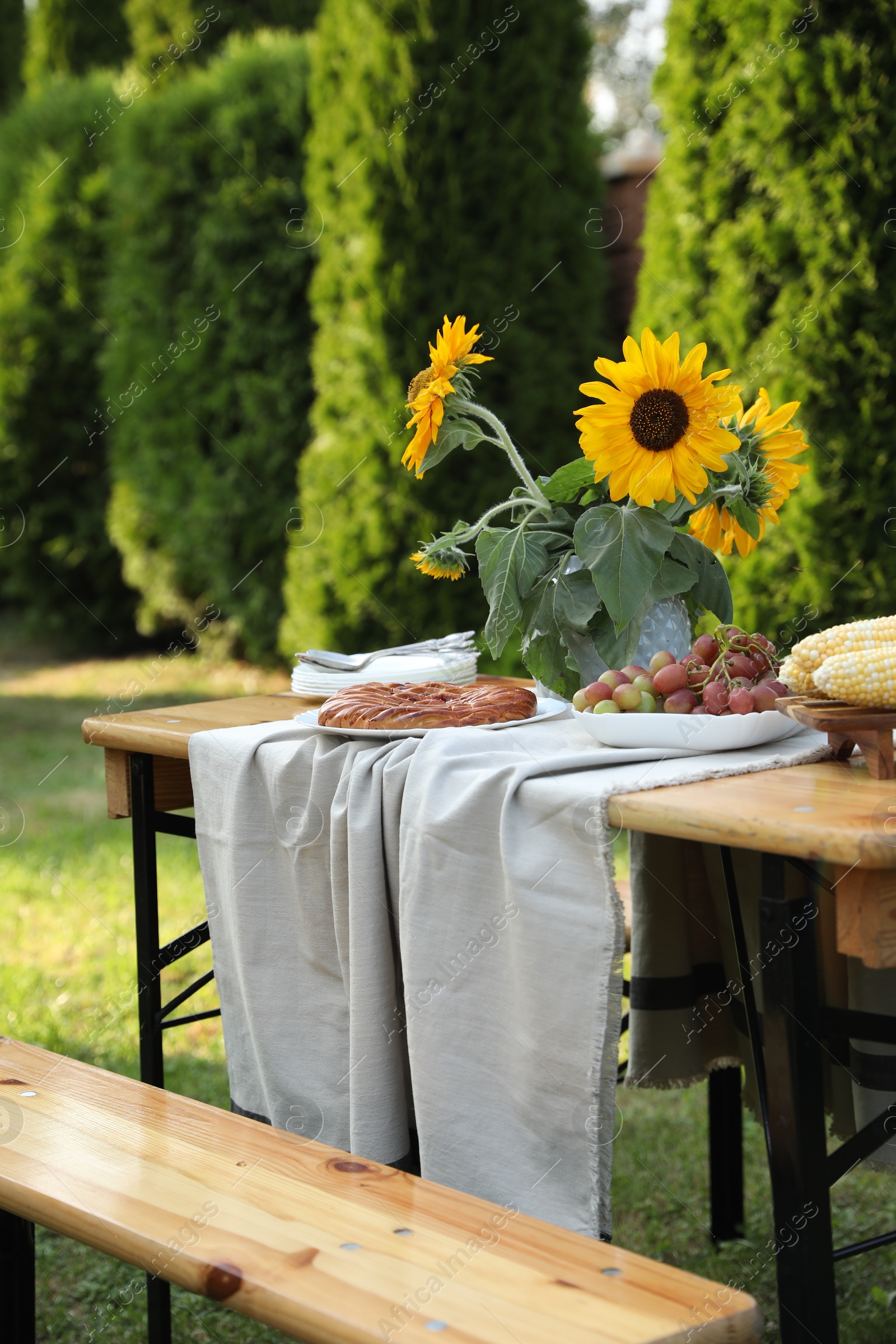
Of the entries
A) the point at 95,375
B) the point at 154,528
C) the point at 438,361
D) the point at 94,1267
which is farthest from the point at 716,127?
the point at 95,375

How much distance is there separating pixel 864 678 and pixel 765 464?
0.59 m

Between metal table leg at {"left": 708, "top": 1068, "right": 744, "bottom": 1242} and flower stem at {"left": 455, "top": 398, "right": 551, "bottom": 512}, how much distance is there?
1289 mm

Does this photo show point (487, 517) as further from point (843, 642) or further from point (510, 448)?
point (843, 642)

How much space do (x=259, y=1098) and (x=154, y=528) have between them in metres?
6.23

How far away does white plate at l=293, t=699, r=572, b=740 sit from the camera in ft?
5.69

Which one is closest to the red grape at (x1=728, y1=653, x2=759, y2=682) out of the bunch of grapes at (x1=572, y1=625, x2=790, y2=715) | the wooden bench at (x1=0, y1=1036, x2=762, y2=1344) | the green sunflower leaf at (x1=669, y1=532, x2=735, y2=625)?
the bunch of grapes at (x1=572, y1=625, x2=790, y2=715)

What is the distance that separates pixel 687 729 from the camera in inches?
61.7

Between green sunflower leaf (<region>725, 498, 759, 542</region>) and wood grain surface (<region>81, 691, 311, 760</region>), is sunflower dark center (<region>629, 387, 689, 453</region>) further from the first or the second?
wood grain surface (<region>81, 691, 311, 760</region>)

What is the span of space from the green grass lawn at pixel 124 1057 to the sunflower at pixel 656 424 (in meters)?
1.53

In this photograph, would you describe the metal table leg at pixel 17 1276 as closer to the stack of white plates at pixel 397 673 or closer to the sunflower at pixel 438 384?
the stack of white plates at pixel 397 673

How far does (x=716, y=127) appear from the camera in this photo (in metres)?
4.30

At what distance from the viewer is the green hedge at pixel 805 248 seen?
13.0 ft

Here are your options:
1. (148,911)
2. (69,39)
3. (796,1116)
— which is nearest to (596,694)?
(796,1116)

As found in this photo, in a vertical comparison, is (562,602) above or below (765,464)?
below
